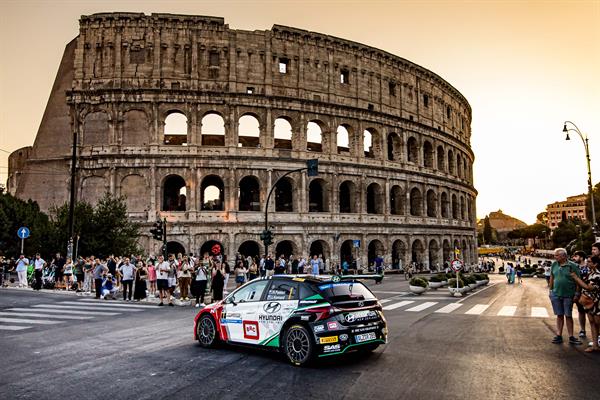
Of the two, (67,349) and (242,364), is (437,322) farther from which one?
(67,349)

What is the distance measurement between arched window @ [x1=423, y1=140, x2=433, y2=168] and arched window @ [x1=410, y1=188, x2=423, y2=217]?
14.0 feet

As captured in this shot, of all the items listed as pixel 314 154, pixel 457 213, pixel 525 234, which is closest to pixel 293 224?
pixel 314 154

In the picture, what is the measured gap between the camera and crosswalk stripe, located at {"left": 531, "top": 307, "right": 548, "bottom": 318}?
13.0m

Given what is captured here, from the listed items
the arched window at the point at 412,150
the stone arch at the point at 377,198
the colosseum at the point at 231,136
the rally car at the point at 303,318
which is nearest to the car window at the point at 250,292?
the rally car at the point at 303,318

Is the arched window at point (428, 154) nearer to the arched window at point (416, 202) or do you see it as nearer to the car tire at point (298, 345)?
the arched window at point (416, 202)

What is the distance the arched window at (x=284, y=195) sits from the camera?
3806 centimetres

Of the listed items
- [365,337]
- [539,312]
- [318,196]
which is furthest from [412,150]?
[365,337]

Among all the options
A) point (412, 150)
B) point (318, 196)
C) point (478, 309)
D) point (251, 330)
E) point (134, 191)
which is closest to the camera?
point (251, 330)

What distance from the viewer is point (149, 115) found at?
1319 inches

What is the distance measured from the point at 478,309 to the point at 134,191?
25.9 meters

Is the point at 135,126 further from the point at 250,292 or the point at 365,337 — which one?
the point at 365,337

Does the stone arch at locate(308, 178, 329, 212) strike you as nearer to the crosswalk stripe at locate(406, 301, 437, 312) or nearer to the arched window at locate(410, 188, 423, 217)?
the arched window at locate(410, 188, 423, 217)

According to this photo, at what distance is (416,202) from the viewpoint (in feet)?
142

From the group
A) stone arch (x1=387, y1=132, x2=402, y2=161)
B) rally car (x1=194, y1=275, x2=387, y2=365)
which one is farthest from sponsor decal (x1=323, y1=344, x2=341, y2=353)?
stone arch (x1=387, y1=132, x2=402, y2=161)
